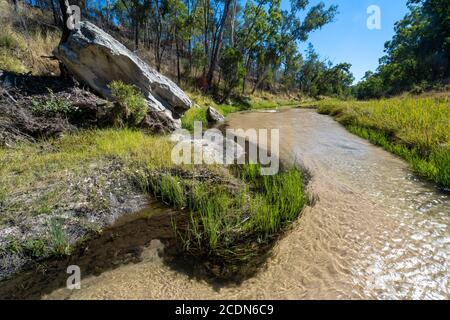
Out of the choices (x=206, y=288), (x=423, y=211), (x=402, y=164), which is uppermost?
(x=402, y=164)

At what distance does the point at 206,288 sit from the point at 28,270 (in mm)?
2195

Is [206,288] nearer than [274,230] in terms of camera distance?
Yes

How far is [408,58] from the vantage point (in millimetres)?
29062

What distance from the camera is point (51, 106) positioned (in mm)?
6023

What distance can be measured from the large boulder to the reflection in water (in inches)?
232

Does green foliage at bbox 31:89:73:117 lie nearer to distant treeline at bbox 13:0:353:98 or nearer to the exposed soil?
the exposed soil

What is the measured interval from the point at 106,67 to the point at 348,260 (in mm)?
8882

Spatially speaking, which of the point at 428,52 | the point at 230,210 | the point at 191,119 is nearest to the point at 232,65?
the point at 191,119

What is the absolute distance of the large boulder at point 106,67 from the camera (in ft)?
23.6

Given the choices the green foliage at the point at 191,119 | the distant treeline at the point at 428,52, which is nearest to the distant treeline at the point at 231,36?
the distant treeline at the point at 428,52

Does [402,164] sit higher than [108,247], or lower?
higher

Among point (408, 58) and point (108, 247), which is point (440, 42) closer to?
point (408, 58)

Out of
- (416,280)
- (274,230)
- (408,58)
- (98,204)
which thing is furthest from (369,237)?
(408,58)

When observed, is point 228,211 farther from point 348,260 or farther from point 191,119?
point 191,119
